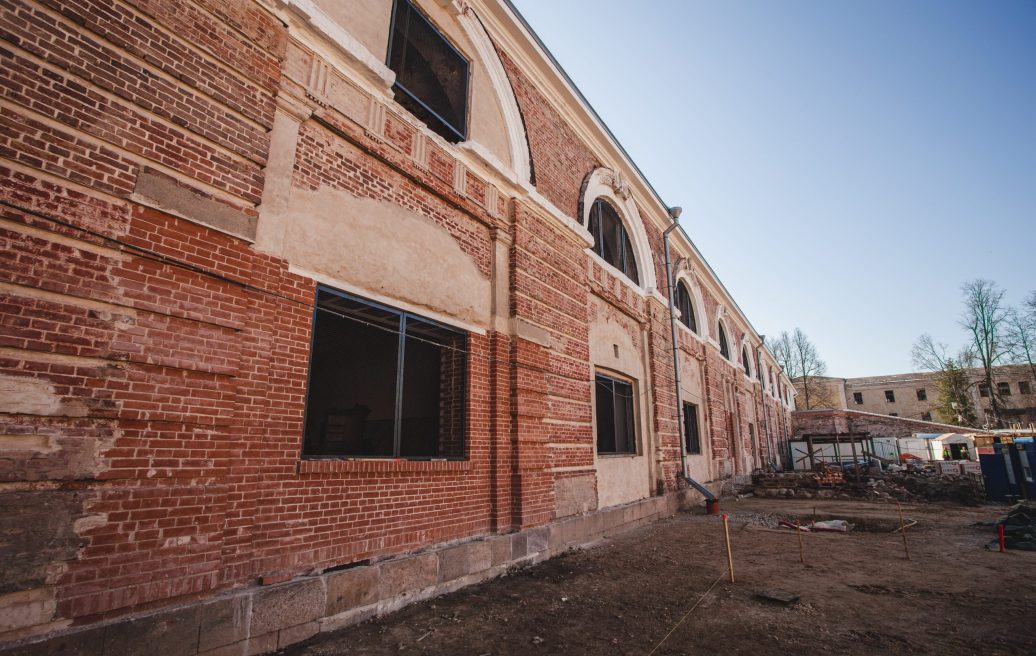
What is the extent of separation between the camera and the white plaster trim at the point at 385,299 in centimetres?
481

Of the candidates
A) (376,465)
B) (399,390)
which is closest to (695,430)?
(399,390)

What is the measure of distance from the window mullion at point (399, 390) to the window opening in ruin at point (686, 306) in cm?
1244

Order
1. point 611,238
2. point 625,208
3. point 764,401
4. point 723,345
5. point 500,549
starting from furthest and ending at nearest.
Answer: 1. point 764,401
2. point 723,345
3. point 625,208
4. point 611,238
5. point 500,549

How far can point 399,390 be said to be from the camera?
225 inches

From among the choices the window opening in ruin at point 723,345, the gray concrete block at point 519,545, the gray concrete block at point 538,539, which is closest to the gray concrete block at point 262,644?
the gray concrete block at point 519,545

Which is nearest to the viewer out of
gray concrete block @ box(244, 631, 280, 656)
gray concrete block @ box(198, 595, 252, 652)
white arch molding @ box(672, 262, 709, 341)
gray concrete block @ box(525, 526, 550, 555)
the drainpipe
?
gray concrete block @ box(198, 595, 252, 652)

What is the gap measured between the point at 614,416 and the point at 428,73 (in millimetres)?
7652

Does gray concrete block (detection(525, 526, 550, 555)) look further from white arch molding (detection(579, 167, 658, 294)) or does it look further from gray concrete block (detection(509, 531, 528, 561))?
white arch molding (detection(579, 167, 658, 294))

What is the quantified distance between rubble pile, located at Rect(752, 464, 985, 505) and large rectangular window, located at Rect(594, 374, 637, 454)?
35.1 feet

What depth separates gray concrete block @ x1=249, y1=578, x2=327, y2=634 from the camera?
12.6 feet

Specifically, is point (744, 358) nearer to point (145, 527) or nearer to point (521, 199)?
point (521, 199)

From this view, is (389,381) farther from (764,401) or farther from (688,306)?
(764,401)

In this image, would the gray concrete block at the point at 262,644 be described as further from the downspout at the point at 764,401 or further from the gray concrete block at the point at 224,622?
the downspout at the point at 764,401

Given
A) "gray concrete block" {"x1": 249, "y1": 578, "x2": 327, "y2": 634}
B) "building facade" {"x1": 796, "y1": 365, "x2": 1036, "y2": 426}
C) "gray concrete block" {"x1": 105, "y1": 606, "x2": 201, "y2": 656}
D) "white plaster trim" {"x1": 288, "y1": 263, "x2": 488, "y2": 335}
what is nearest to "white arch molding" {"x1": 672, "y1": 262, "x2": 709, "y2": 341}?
"white plaster trim" {"x1": 288, "y1": 263, "x2": 488, "y2": 335}
